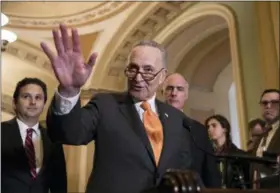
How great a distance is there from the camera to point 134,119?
5.97 ft

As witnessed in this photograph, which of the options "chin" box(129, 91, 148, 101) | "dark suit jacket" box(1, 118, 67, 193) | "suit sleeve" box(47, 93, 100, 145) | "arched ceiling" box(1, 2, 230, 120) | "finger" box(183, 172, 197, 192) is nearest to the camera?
"finger" box(183, 172, 197, 192)

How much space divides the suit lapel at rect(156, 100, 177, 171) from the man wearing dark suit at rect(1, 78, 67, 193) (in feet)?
2.31

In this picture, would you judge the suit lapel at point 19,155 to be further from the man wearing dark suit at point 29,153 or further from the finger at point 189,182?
the finger at point 189,182

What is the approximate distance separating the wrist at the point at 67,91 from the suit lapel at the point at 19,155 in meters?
0.82

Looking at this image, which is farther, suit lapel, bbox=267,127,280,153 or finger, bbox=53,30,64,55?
suit lapel, bbox=267,127,280,153

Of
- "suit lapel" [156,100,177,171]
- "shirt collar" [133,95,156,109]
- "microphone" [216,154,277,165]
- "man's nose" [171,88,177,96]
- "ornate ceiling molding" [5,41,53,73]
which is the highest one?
"ornate ceiling molding" [5,41,53,73]

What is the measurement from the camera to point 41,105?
2.48m

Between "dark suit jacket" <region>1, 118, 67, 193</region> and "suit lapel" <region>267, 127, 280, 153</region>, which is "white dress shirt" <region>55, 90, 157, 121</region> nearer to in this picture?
"dark suit jacket" <region>1, 118, 67, 193</region>

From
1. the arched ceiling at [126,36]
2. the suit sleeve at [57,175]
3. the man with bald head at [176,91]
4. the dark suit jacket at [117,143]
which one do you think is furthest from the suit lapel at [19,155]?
the arched ceiling at [126,36]

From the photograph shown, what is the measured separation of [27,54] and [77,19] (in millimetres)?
1443

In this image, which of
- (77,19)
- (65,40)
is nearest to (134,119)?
(65,40)

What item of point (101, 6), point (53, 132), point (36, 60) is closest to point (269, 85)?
point (53, 132)

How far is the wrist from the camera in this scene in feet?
5.22

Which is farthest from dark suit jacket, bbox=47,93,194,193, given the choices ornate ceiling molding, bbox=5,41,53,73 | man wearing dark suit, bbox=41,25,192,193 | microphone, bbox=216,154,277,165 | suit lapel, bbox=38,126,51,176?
ornate ceiling molding, bbox=5,41,53,73
